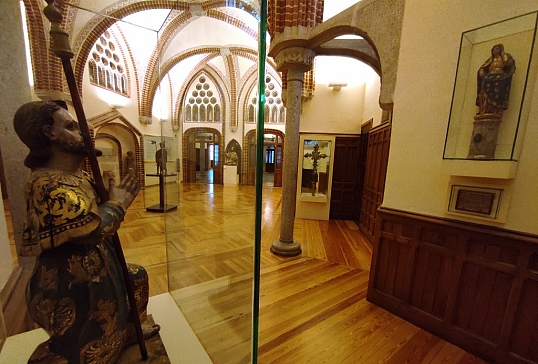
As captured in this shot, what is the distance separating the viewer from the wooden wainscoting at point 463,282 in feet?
5.03

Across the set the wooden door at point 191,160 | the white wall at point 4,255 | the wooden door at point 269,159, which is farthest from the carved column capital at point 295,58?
the wooden door at point 269,159

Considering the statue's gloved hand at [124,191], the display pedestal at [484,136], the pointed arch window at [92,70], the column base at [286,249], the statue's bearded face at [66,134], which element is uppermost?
the pointed arch window at [92,70]

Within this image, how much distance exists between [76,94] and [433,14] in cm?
262

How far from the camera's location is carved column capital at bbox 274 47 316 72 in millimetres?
3164

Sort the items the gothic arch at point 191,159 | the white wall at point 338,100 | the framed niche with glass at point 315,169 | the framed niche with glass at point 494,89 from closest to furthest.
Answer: the framed niche with glass at point 494,89
the gothic arch at point 191,159
the white wall at point 338,100
the framed niche with glass at point 315,169

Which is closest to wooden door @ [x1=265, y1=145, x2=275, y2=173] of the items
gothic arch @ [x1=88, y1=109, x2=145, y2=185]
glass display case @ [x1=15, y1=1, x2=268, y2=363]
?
glass display case @ [x1=15, y1=1, x2=268, y2=363]

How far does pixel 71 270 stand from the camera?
2.40 ft

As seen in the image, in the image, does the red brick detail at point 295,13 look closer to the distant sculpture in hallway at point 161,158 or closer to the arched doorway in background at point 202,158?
the arched doorway in background at point 202,158

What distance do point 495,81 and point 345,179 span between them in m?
4.13

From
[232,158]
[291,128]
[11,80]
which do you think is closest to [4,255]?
[11,80]

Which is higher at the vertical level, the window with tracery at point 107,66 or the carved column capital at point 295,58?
the carved column capital at point 295,58

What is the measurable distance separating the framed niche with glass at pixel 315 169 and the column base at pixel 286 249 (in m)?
2.11

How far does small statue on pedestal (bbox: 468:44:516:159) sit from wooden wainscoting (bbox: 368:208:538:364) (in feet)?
2.08

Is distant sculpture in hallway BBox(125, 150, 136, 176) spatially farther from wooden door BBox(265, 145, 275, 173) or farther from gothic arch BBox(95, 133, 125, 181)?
wooden door BBox(265, 145, 275, 173)
